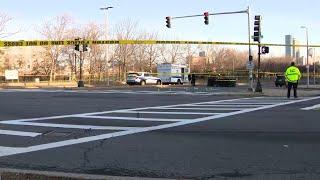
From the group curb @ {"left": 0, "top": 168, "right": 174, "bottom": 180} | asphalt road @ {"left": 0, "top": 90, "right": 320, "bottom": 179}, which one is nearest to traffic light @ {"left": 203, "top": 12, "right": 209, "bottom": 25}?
asphalt road @ {"left": 0, "top": 90, "right": 320, "bottom": 179}

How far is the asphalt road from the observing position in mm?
9212

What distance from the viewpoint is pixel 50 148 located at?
1146 cm

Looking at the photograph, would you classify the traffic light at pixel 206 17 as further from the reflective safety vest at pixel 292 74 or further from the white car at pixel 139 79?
the reflective safety vest at pixel 292 74

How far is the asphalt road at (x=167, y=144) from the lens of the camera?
9212mm

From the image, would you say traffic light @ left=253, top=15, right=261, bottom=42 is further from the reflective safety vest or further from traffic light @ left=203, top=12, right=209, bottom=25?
traffic light @ left=203, top=12, right=209, bottom=25

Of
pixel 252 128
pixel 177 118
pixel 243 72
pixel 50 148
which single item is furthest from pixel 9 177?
pixel 243 72

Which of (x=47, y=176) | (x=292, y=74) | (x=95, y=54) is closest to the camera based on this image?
(x=47, y=176)

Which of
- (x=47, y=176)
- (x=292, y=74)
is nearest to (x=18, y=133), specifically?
(x=47, y=176)

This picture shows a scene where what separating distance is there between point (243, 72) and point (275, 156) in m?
82.7

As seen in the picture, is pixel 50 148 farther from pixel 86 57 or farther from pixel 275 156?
pixel 86 57

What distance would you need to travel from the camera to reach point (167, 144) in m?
11.8

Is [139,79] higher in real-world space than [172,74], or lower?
lower

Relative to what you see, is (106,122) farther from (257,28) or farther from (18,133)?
(257,28)

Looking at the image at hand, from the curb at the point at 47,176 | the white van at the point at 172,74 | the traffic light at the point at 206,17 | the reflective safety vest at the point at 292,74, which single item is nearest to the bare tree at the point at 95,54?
the white van at the point at 172,74
